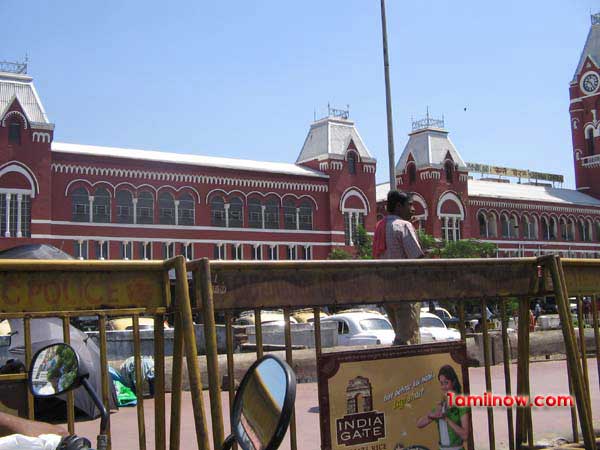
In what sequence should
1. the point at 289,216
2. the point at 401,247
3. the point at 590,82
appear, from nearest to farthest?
the point at 401,247 → the point at 289,216 → the point at 590,82

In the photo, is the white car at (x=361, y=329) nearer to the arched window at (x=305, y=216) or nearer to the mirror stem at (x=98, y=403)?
the mirror stem at (x=98, y=403)

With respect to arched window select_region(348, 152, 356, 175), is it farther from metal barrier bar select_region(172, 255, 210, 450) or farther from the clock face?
metal barrier bar select_region(172, 255, 210, 450)

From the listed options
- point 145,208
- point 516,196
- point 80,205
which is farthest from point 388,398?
point 516,196

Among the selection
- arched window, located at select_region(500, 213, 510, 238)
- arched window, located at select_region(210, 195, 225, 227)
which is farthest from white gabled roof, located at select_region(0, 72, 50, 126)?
arched window, located at select_region(500, 213, 510, 238)

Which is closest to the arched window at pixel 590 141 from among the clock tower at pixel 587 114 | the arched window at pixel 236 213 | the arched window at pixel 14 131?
the clock tower at pixel 587 114

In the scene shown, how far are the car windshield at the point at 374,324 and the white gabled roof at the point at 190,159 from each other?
80.5ft

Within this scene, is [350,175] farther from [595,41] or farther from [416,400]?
[416,400]

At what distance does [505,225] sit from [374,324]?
136 feet

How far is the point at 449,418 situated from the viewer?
13.8 feet

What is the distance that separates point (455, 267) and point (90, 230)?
117 ft

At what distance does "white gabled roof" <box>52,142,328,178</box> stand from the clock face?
31035mm

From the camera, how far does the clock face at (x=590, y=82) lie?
2505 inches

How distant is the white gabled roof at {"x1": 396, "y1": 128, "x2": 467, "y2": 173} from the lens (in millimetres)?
52969

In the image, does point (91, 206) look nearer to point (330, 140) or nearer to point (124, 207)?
point (124, 207)
